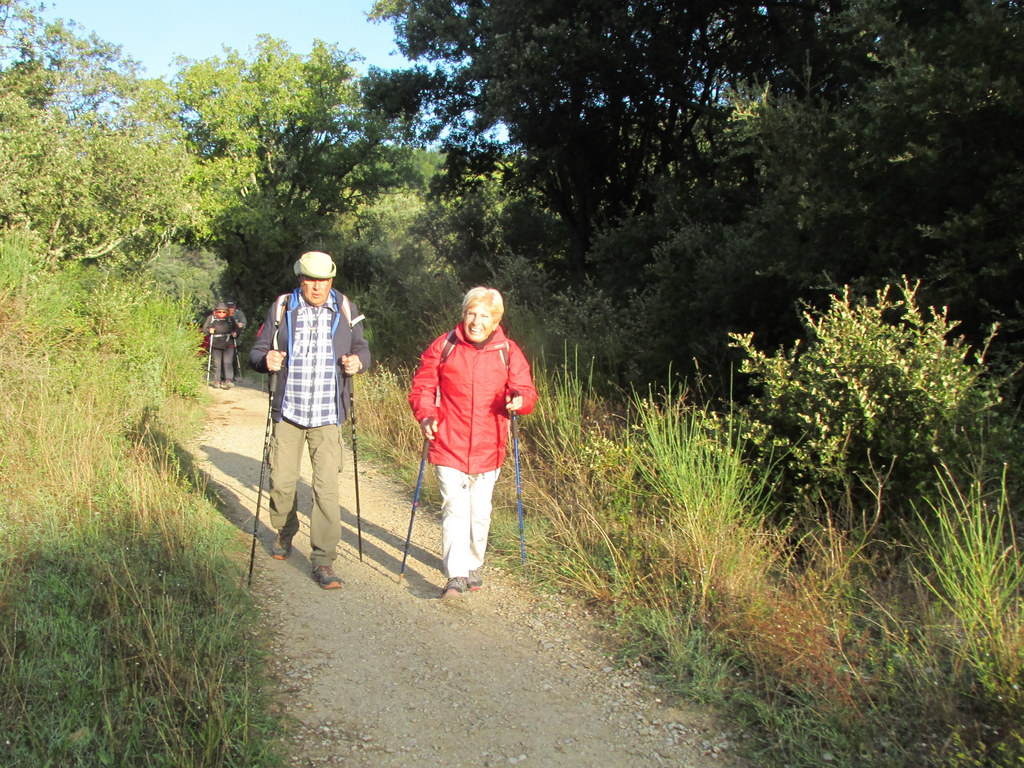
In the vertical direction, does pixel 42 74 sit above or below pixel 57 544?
above

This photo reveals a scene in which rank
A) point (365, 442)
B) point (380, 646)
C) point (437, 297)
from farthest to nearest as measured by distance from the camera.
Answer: point (437, 297)
point (365, 442)
point (380, 646)

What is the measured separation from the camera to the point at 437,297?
12633 millimetres

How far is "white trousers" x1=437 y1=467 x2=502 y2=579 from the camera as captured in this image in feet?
16.2

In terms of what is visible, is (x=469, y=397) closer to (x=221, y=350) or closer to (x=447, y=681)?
(x=447, y=681)

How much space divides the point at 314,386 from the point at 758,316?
468 cm

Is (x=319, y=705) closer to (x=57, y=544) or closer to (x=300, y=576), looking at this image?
(x=300, y=576)

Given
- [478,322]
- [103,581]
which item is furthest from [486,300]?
[103,581]

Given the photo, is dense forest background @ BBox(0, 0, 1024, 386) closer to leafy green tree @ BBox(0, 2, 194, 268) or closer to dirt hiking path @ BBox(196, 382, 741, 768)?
leafy green tree @ BBox(0, 2, 194, 268)

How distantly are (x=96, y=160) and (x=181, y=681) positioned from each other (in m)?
10.6

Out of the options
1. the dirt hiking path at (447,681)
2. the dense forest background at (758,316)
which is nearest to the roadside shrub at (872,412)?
the dense forest background at (758,316)

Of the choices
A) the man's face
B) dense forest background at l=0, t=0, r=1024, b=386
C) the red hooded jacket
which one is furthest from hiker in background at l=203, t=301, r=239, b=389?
the red hooded jacket

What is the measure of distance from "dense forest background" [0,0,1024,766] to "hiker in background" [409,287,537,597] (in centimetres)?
67

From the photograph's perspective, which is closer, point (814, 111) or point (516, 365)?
point (516, 365)

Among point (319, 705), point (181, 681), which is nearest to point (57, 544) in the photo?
point (181, 681)
